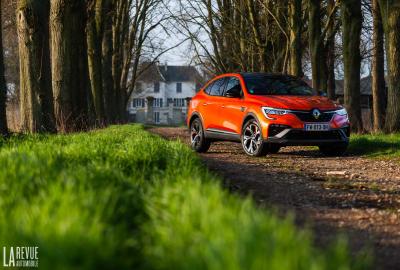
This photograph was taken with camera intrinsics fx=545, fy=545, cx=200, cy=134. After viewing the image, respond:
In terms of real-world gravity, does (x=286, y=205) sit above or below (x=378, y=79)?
below

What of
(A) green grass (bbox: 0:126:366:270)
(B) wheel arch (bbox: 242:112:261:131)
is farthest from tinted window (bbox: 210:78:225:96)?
(A) green grass (bbox: 0:126:366:270)

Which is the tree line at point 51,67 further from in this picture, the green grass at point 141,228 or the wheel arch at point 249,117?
the green grass at point 141,228

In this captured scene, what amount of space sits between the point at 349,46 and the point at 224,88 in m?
5.14

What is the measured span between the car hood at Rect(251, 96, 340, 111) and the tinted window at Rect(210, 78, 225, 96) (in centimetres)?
142

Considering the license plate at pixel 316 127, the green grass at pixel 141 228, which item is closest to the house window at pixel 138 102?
the license plate at pixel 316 127

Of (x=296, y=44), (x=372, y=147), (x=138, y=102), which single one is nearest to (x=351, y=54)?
(x=296, y=44)

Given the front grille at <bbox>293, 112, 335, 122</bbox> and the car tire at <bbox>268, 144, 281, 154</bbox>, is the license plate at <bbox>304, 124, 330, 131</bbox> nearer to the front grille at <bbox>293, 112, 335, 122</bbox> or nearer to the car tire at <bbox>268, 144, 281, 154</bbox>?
the front grille at <bbox>293, 112, 335, 122</bbox>

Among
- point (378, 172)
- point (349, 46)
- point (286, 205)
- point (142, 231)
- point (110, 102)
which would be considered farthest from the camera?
point (110, 102)

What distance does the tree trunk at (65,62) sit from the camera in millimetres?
14719

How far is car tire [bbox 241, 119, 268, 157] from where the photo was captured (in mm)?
10845

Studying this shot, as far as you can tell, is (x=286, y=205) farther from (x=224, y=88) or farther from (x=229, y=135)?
(x=224, y=88)

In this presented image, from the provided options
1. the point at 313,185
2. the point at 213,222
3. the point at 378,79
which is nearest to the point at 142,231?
the point at 213,222

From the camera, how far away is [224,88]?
1248 cm

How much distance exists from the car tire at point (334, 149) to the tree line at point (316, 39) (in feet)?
11.2
